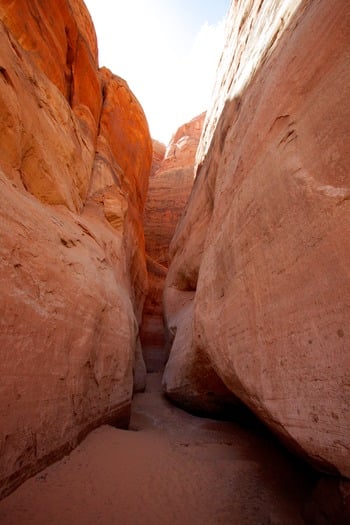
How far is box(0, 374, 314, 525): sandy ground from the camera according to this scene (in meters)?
2.09

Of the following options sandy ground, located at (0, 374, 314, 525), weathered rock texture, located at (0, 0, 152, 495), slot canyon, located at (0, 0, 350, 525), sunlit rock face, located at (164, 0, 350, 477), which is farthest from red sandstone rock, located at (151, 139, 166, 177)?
sandy ground, located at (0, 374, 314, 525)

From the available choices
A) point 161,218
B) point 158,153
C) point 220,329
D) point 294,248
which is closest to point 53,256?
point 220,329

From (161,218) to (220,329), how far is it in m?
19.2

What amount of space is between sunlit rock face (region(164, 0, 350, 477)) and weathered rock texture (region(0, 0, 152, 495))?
1.91m

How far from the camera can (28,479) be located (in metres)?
2.23

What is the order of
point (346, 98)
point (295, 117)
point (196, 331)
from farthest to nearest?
point (196, 331) < point (295, 117) < point (346, 98)

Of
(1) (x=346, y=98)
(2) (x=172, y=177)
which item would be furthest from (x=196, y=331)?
(2) (x=172, y=177)

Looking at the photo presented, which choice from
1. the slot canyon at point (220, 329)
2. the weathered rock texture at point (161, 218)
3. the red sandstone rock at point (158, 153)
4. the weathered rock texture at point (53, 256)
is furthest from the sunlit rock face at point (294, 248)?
the red sandstone rock at point (158, 153)

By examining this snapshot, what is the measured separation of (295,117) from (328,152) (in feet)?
2.60

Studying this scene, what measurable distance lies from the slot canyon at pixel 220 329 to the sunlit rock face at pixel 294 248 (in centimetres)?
2

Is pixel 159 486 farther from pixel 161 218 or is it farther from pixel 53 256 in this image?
pixel 161 218

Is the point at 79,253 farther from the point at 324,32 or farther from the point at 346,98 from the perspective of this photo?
the point at 324,32

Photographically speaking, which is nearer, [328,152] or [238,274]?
[328,152]

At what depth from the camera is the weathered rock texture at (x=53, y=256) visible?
2.36m
